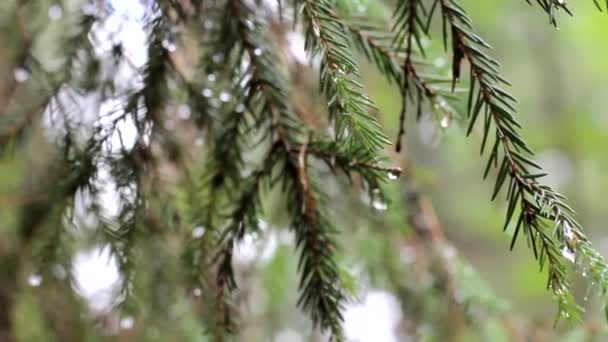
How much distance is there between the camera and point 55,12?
4.02 feet

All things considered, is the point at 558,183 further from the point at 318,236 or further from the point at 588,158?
the point at 318,236

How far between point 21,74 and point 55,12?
144mm

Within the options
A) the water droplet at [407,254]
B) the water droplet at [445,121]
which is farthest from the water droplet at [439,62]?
the water droplet at [407,254]

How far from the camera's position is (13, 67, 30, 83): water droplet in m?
1.17

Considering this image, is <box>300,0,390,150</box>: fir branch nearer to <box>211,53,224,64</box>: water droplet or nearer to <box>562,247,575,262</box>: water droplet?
<box>562,247,575,262</box>: water droplet

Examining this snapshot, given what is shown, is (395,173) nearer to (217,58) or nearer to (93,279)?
(217,58)

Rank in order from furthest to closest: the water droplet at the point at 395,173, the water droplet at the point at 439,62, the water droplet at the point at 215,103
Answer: the water droplet at the point at 439,62
the water droplet at the point at 215,103
the water droplet at the point at 395,173

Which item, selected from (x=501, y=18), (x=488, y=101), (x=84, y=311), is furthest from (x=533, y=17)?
(x=488, y=101)

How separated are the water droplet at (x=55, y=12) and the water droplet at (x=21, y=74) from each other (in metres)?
0.12

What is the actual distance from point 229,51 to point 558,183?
3747 millimetres

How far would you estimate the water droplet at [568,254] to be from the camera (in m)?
0.65

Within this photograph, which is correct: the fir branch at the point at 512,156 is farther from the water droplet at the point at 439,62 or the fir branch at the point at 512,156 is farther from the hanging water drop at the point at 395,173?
the water droplet at the point at 439,62

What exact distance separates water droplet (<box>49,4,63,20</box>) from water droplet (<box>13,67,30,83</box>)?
0.12 m

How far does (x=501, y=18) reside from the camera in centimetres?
375
